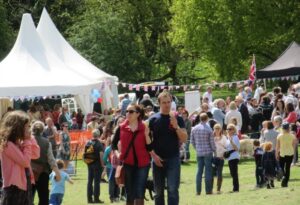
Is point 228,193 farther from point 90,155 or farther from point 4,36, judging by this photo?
point 4,36

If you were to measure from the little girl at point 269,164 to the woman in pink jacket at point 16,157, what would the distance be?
899 cm

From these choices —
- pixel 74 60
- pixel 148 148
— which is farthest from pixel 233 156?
pixel 74 60

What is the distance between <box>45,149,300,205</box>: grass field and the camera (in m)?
15.7

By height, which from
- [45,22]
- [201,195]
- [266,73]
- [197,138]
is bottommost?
[201,195]

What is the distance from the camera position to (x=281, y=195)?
1584 cm

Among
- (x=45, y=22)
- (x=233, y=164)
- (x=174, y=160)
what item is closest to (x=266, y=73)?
(x=45, y=22)

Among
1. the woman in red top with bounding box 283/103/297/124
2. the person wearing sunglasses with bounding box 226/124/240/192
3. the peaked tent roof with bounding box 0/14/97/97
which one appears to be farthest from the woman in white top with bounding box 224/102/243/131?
the person wearing sunglasses with bounding box 226/124/240/192

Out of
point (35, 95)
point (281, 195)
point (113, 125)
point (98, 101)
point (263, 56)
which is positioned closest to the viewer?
point (281, 195)

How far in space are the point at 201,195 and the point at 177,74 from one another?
51.9 metres

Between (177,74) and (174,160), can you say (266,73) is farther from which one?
(177,74)

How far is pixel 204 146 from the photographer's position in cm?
1898

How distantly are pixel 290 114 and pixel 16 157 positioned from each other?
1641 centimetres

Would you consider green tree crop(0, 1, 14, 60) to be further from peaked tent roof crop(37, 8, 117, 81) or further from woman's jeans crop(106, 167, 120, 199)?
woman's jeans crop(106, 167, 120, 199)

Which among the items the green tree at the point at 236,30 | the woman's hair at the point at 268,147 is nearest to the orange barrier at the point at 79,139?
the woman's hair at the point at 268,147
